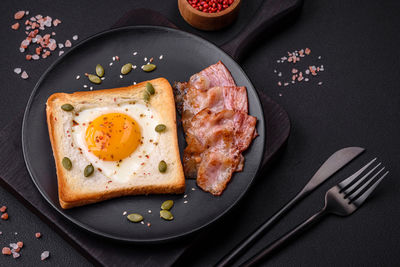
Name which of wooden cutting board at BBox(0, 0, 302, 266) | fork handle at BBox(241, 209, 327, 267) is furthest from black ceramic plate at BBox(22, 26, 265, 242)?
fork handle at BBox(241, 209, 327, 267)

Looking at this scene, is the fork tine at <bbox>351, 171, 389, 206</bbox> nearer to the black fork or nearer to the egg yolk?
the black fork

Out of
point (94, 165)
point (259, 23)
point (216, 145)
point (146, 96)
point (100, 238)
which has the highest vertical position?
point (259, 23)

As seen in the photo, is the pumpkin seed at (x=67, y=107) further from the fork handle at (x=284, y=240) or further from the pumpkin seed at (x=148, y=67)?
the fork handle at (x=284, y=240)

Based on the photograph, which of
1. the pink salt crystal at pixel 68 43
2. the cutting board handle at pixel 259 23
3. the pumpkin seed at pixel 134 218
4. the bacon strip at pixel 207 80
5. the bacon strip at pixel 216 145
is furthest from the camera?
the pink salt crystal at pixel 68 43

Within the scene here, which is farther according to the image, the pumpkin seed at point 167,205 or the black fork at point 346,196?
the black fork at point 346,196

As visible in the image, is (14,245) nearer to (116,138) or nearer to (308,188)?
(116,138)

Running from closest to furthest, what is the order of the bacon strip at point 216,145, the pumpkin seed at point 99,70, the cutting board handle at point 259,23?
the bacon strip at point 216,145, the pumpkin seed at point 99,70, the cutting board handle at point 259,23

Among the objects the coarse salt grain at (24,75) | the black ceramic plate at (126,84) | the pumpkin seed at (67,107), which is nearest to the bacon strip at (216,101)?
the black ceramic plate at (126,84)

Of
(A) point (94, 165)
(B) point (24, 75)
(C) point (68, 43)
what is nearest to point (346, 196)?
(A) point (94, 165)
